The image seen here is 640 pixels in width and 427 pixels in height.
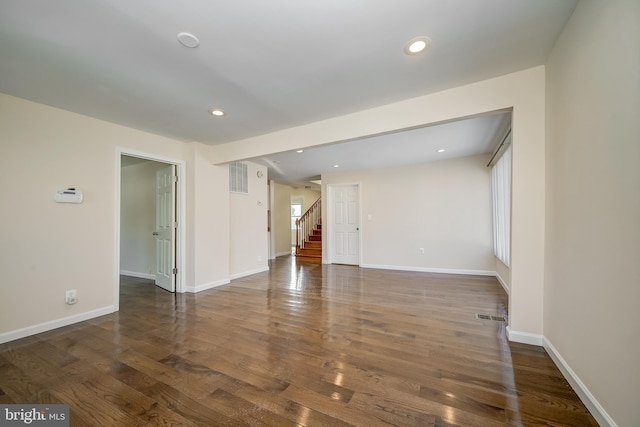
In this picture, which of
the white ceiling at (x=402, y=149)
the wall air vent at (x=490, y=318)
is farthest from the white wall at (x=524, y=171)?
the wall air vent at (x=490, y=318)

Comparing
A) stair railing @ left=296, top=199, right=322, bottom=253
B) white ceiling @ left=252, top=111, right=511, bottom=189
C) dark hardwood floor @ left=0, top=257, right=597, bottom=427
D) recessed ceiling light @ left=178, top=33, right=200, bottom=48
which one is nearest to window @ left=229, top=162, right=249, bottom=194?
white ceiling @ left=252, top=111, right=511, bottom=189

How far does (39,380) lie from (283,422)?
76.3 inches

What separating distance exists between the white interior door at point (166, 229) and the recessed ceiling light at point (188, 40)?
9.20ft

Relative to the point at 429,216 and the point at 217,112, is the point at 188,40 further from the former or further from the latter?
the point at 429,216

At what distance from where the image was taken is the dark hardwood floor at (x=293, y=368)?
1468mm

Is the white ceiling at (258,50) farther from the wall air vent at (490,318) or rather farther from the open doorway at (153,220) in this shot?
the wall air vent at (490,318)

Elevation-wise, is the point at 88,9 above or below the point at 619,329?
above

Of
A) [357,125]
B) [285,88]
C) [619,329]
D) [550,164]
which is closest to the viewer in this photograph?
[619,329]

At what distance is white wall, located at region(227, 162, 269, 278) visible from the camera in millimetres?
4934

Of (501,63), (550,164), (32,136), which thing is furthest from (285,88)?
(32,136)

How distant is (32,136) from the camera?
2.61 metres

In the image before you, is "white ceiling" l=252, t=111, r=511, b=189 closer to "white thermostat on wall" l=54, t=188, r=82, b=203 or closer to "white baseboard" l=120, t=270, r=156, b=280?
"white thermostat on wall" l=54, t=188, r=82, b=203

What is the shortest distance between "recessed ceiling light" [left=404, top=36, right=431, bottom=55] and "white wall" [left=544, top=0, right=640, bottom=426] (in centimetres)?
87

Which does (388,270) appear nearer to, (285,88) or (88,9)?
(285,88)
